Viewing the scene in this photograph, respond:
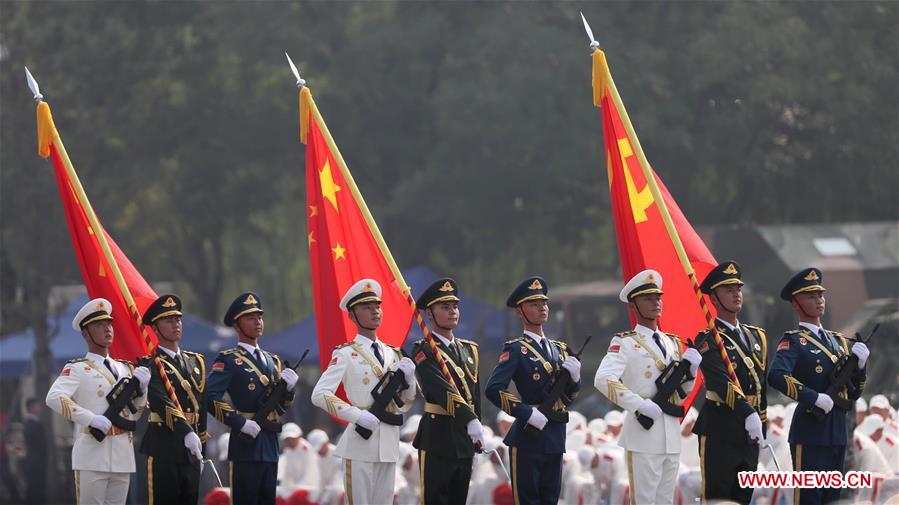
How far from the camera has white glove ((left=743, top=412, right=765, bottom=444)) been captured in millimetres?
10617

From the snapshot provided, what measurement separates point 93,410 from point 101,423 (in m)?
0.33

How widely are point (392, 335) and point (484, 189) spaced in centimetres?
2175

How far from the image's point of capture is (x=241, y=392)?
1134cm

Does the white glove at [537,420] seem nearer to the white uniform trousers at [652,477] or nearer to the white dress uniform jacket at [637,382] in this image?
the white dress uniform jacket at [637,382]

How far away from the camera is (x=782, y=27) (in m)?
31.8

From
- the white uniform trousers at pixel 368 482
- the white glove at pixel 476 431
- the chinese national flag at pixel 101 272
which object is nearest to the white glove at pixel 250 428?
the white uniform trousers at pixel 368 482

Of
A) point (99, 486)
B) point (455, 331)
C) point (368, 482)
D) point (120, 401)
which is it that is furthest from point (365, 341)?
point (455, 331)

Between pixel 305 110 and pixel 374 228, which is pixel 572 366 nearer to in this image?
pixel 374 228

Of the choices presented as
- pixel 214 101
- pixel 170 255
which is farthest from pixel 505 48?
pixel 170 255

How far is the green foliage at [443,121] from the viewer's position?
30.8m

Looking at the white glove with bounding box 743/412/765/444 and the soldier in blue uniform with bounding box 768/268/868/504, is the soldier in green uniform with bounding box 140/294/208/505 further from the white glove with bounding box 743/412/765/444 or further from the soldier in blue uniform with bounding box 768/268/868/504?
the soldier in blue uniform with bounding box 768/268/868/504

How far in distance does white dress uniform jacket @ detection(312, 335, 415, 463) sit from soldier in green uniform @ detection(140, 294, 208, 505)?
0.89m

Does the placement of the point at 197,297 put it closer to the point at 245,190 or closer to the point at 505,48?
the point at 245,190

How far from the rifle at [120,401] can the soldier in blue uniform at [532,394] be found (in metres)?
2.25
